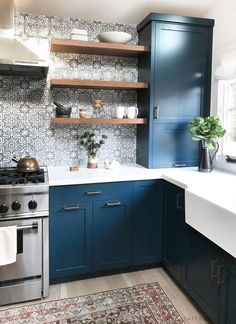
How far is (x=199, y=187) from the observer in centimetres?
207

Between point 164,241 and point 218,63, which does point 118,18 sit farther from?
point 164,241

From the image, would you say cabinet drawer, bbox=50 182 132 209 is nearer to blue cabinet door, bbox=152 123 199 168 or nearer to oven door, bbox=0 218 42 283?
oven door, bbox=0 218 42 283

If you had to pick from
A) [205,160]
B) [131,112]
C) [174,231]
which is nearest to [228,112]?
[205,160]

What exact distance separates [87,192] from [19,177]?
1.78 ft

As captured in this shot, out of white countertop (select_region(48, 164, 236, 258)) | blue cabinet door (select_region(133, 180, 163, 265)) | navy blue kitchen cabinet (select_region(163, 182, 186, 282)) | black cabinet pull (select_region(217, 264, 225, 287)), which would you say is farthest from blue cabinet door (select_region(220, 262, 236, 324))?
blue cabinet door (select_region(133, 180, 163, 265))

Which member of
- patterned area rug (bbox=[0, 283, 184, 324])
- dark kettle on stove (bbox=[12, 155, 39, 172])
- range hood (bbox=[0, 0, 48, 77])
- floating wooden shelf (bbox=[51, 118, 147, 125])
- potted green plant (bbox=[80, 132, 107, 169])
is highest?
range hood (bbox=[0, 0, 48, 77])

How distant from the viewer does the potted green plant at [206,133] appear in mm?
2539

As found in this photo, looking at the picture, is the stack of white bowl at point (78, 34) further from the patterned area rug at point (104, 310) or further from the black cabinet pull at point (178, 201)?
the patterned area rug at point (104, 310)

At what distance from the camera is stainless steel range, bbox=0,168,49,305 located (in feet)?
6.72

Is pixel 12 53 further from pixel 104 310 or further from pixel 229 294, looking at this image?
pixel 229 294

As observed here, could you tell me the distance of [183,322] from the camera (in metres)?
1.95

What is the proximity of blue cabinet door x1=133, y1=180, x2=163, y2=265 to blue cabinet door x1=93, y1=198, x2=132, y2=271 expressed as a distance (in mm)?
74

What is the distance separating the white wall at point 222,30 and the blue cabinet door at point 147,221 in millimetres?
1051

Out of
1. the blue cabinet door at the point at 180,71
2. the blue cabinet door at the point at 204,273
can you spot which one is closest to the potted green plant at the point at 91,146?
the blue cabinet door at the point at 180,71
